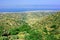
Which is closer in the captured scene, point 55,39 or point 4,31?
point 55,39

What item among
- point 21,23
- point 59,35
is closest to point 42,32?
point 59,35

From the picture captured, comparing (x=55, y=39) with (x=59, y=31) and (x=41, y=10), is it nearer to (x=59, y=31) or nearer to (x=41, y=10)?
(x=59, y=31)

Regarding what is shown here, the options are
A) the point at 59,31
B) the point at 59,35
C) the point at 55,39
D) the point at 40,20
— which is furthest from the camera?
the point at 40,20

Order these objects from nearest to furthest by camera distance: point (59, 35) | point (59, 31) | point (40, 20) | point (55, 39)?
point (55, 39) < point (59, 35) < point (59, 31) < point (40, 20)

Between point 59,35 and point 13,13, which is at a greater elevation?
point 13,13

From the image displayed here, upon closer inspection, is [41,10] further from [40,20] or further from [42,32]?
[42,32]

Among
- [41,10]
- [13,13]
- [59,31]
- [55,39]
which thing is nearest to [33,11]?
[41,10]
